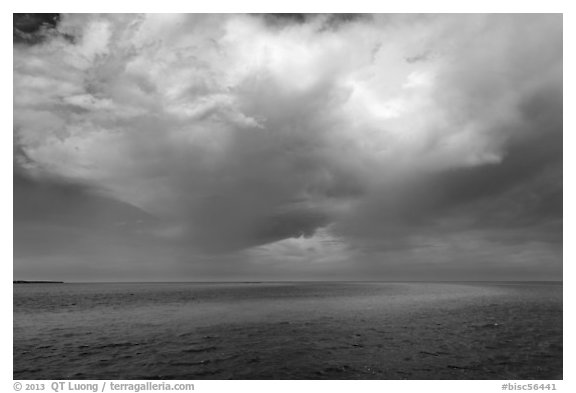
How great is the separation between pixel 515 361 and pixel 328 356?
56.7 feet

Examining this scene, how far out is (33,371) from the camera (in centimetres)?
2959

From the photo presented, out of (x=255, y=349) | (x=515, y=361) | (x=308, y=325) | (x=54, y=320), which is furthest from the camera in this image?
(x=54, y=320)

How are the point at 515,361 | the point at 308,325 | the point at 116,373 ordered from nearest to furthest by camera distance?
the point at 116,373, the point at 515,361, the point at 308,325

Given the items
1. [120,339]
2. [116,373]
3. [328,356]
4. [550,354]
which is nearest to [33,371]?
[116,373]

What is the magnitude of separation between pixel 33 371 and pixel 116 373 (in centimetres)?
813

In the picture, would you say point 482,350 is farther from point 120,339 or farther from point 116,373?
point 120,339

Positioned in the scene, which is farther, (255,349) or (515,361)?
(255,349)
